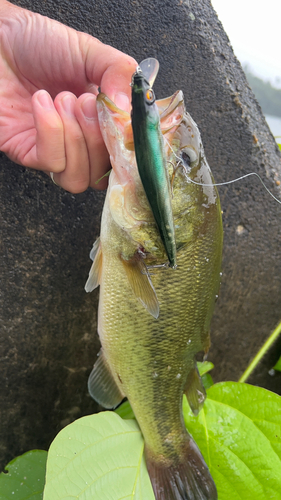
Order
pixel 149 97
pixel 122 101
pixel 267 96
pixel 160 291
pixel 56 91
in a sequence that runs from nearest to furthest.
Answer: pixel 149 97 < pixel 122 101 < pixel 160 291 < pixel 56 91 < pixel 267 96

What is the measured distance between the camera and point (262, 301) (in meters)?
1.88

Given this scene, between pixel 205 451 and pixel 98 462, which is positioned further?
pixel 205 451

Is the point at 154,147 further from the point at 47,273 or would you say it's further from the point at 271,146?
the point at 271,146

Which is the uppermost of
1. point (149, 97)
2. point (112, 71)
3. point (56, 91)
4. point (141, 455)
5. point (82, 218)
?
point (149, 97)

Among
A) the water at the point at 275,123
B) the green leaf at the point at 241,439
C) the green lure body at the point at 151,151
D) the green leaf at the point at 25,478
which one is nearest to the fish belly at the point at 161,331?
the green leaf at the point at 241,439

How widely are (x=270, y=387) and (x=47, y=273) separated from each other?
152 centimetres

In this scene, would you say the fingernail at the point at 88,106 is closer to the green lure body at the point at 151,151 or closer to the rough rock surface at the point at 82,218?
the green lure body at the point at 151,151

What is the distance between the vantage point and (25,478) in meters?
1.18

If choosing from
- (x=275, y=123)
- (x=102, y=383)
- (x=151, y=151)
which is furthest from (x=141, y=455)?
(x=275, y=123)

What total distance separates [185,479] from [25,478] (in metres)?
0.55

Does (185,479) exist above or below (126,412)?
above

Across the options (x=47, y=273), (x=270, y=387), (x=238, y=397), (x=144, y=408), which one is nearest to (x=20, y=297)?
(x=47, y=273)

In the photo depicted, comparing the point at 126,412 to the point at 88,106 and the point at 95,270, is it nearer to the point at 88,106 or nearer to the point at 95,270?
the point at 95,270

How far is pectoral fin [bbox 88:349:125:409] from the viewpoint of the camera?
45.5 inches
